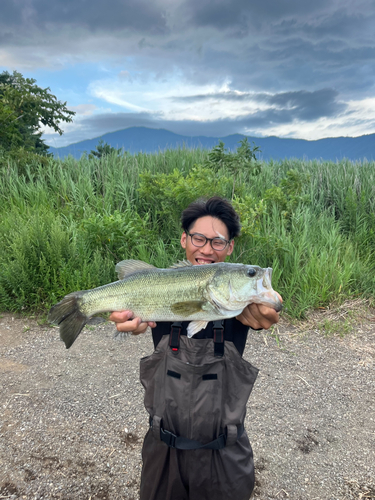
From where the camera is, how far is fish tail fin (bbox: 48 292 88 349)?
1.92 m

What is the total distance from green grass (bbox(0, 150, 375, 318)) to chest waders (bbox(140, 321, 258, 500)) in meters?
3.67

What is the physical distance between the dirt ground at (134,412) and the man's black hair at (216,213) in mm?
923

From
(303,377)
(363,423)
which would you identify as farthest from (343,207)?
(363,423)

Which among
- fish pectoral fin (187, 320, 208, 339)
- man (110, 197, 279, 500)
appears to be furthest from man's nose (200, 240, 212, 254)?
fish pectoral fin (187, 320, 208, 339)

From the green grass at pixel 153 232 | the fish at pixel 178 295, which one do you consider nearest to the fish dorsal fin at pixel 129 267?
the fish at pixel 178 295

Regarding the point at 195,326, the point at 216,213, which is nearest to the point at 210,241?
the point at 216,213

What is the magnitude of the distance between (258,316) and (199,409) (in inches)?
22.1

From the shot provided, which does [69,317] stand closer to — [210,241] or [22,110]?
[210,241]

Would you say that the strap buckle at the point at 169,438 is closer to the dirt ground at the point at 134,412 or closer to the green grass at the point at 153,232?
the dirt ground at the point at 134,412

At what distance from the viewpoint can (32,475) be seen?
2.84 m

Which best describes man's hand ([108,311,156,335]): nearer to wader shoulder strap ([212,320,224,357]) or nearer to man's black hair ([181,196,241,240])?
wader shoulder strap ([212,320,224,357])

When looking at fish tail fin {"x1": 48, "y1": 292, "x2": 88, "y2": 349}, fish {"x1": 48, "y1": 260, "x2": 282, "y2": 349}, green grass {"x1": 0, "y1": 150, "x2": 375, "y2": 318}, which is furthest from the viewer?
green grass {"x1": 0, "y1": 150, "x2": 375, "y2": 318}

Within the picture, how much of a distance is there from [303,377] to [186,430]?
110 inches

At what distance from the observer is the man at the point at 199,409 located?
1.80m
